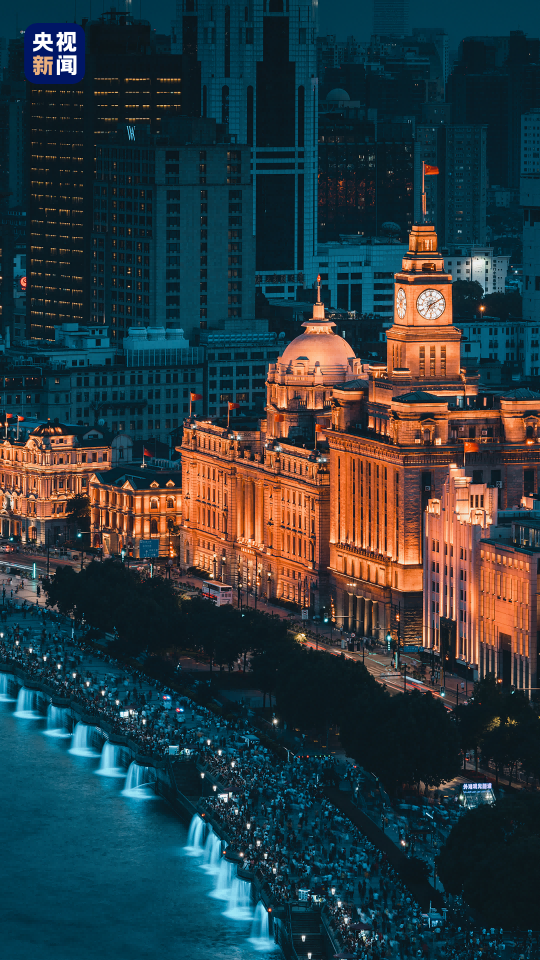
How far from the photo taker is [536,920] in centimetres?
19712

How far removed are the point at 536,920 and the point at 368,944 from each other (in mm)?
11756

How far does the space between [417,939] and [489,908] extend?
5.53 meters

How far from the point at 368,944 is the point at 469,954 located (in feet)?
23.7

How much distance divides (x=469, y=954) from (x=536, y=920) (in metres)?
5.87

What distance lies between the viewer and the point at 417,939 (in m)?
197

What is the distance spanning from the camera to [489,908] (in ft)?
650

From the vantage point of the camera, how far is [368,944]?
7746 inches

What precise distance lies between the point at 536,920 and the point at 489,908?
3398 millimetres

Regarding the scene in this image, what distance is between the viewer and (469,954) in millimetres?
194375

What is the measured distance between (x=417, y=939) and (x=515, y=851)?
9.41 meters

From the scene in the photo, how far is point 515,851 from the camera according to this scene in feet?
655
